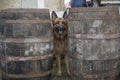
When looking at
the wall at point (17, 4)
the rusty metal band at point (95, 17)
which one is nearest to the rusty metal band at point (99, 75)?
the rusty metal band at point (95, 17)

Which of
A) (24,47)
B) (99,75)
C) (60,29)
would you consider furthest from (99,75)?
(24,47)

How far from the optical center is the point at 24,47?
441 cm

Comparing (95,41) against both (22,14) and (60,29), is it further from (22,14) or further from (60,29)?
(22,14)

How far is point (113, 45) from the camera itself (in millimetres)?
4535

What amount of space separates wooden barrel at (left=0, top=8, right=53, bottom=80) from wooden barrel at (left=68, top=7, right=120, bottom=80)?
503 mm

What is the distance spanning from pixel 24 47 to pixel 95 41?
1.22m

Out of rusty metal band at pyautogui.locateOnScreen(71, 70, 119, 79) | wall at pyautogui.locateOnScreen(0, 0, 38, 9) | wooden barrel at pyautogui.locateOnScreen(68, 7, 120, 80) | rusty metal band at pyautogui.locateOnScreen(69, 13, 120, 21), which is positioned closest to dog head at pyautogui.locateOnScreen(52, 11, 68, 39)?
wooden barrel at pyautogui.locateOnScreen(68, 7, 120, 80)

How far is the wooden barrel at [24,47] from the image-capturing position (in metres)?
4.38

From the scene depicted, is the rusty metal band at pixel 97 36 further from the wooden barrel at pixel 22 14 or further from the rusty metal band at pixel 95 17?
the wooden barrel at pixel 22 14

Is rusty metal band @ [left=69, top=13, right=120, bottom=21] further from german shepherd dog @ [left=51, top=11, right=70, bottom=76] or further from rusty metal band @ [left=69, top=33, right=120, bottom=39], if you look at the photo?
german shepherd dog @ [left=51, top=11, right=70, bottom=76]

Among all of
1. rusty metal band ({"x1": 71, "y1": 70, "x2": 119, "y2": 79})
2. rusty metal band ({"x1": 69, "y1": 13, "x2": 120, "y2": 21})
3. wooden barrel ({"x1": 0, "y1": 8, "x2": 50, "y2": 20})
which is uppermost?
wooden barrel ({"x1": 0, "y1": 8, "x2": 50, "y2": 20})

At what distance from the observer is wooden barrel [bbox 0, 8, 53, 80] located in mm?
4383

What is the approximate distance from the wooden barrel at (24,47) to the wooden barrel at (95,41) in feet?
1.65

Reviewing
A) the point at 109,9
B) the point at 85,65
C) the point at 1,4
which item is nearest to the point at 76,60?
the point at 85,65
